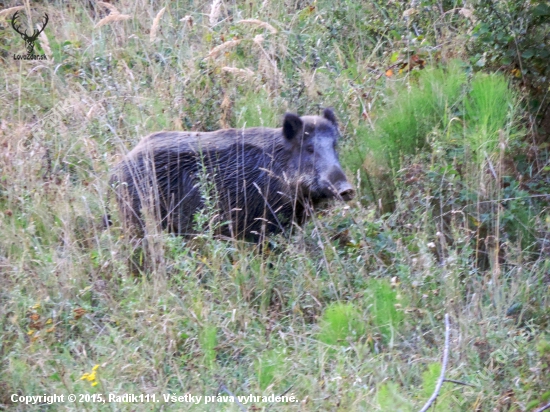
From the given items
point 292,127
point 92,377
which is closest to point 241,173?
point 292,127

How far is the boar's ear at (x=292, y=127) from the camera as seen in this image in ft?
19.9

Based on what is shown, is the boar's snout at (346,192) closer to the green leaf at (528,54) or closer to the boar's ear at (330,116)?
the boar's ear at (330,116)

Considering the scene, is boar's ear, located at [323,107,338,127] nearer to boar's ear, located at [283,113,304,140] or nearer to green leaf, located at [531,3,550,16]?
boar's ear, located at [283,113,304,140]

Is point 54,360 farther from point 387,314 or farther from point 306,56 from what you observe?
point 306,56

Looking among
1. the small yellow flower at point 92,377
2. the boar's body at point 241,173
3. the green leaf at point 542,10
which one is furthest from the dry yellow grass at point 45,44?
the green leaf at point 542,10

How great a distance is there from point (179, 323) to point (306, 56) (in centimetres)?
414

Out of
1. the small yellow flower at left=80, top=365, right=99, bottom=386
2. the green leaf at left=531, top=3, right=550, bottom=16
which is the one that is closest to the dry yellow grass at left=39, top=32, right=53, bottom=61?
the small yellow flower at left=80, top=365, right=99, bottom=386

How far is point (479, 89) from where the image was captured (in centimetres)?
595

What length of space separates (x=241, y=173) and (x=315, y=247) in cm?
90

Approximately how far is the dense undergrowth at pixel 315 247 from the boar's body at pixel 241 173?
7.8 inches

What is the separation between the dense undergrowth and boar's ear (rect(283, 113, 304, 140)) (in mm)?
558

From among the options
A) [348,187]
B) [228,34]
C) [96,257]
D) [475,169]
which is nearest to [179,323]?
[96,257]

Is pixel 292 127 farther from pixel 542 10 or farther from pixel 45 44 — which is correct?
pixel 45 44

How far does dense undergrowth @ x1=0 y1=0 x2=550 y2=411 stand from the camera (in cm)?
421
